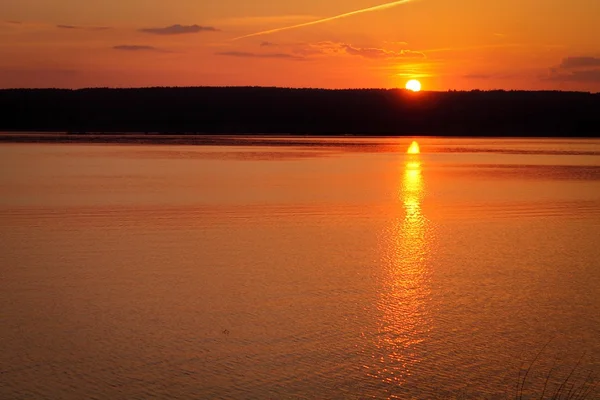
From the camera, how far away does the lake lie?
4324mm

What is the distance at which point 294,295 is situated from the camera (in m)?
6.05

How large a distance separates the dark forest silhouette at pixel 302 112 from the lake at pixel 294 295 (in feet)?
158

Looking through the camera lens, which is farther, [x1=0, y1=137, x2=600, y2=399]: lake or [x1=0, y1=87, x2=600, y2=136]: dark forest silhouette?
[x1=0, y1=87, x2=600, y2=136]: dark forest silhouette

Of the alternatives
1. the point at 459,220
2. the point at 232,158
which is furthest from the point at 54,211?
the point at 232,158

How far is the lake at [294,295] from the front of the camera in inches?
170

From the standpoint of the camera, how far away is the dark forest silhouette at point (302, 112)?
6094cm

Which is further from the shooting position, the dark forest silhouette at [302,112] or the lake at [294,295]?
the dark forest silhouette at [302,112]

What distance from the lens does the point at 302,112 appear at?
230ft

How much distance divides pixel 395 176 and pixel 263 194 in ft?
16.2

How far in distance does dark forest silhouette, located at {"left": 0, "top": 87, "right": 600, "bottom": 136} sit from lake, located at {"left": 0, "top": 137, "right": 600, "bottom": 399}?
48.1m

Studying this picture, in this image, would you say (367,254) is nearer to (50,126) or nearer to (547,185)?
(547,185)

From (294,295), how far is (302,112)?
6439 cm

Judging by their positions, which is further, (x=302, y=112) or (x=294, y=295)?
(x=302, y=112)

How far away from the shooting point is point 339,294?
6.11 meters
